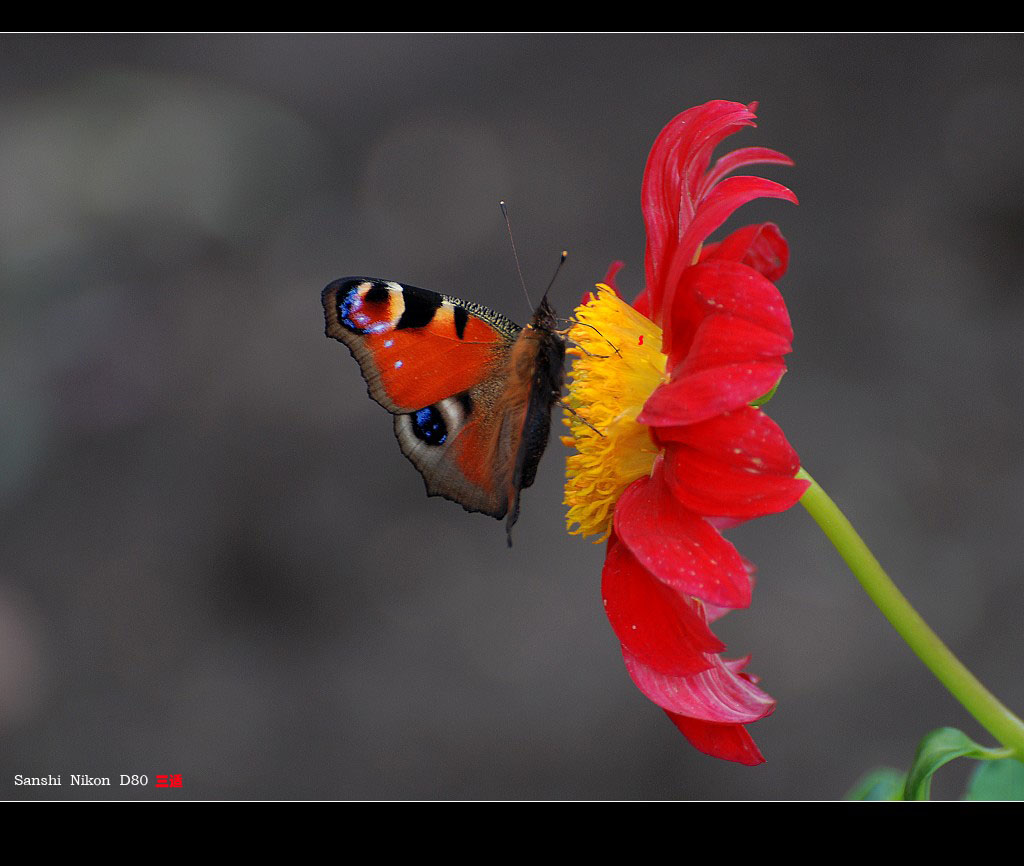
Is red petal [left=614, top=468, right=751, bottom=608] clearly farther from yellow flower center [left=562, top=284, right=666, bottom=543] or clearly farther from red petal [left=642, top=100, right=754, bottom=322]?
red petal [left=642, top=100, right=754, bottom=322]

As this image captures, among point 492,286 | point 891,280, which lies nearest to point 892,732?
point 891,280

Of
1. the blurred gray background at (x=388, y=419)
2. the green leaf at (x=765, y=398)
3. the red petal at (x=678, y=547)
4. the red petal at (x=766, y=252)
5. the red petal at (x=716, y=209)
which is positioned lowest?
the blurred gray background at (x=388, y=419)

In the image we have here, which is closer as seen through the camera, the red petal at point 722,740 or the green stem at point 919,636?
the green stem at point 919,636

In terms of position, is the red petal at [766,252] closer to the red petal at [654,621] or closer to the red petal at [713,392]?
the red petal at [713,392]

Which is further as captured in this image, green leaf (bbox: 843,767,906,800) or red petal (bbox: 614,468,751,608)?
green leaf (bbox: 843,767,906,800)

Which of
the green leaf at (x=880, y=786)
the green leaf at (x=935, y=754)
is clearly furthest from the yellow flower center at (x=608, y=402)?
the green leaf at (x=880, y=786)

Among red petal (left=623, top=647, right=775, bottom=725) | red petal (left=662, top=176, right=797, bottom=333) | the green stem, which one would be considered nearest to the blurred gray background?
red petal (left=623, top=647, right=775, bottom=725)

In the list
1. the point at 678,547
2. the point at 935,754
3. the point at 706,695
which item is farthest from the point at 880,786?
the point at 678,547

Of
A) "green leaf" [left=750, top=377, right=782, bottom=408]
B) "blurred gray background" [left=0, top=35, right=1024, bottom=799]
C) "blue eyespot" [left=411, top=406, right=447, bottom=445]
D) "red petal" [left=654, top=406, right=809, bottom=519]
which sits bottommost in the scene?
"blurred gray background" [left=0, top=35, right=1024, bottom=799]
